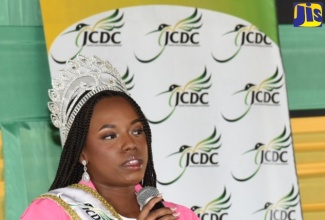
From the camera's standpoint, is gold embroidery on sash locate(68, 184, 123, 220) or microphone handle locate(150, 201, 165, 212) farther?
gold embroidery on sash locate(68, 184, 123, 220)

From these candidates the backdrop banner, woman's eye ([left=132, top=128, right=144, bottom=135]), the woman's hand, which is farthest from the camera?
the backdrop banner

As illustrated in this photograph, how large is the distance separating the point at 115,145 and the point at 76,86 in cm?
26

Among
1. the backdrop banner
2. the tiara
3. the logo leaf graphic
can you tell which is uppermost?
the tiara

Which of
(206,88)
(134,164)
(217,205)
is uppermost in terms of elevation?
(134,164)

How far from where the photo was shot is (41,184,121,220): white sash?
244 centimetres

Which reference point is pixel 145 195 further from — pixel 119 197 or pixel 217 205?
pixel 217 205

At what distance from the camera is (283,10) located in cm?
438

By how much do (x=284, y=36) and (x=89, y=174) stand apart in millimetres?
2017

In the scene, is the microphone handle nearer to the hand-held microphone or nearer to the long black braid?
the hand-held microphone

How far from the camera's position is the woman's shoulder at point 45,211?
2.38 m

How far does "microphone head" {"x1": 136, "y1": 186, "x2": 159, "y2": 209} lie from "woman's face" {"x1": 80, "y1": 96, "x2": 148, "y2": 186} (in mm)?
37

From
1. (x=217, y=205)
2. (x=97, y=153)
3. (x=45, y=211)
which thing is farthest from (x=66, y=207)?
(x=217, y=205)

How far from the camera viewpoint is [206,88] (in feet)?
13.1

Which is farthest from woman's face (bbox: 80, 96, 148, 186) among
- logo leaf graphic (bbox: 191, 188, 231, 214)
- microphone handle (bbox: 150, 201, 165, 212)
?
logo leaf graphic (bbox: 191, 188, 231, 214)
